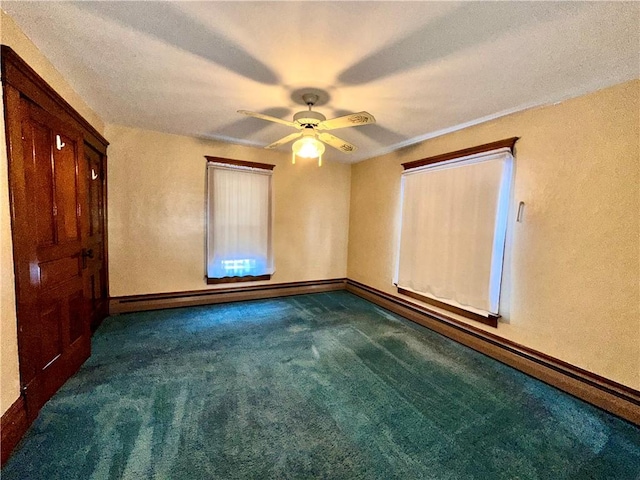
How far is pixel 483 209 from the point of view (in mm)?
2898

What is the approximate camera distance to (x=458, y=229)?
125 inches

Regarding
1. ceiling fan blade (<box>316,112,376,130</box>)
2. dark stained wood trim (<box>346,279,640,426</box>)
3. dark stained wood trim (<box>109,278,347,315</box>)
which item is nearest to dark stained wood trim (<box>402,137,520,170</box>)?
ceiling fan blade (<box>316,112,376,130</box>)

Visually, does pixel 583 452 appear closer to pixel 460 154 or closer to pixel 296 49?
pixel 460 154

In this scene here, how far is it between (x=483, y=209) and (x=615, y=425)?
193cm

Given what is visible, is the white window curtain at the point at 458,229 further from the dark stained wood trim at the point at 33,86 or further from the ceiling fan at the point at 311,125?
the dark stained wood trim at the point at 33,86

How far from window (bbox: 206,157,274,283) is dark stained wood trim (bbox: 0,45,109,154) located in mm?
1717

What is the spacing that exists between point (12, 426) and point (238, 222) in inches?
118

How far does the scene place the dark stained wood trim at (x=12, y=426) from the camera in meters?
1.44

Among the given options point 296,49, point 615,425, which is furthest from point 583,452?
point 296,49

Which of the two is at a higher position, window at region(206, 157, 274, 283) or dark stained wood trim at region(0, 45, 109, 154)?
dark stained wood trim at region(0, 45, 109, 154)

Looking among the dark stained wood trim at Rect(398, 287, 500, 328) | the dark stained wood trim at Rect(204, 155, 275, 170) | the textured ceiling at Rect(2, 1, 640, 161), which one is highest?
the textured ceiling at Rect(2, 1, 640, 161)

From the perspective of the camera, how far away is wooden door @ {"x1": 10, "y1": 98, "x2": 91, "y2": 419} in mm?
1681

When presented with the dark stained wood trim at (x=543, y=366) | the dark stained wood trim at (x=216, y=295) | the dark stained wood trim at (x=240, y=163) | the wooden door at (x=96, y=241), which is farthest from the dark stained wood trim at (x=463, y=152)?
the wooden door at (x=96, y=241)

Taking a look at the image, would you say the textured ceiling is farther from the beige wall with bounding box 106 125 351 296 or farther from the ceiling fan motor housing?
the beige wall with bounding box 106 125 351 296
